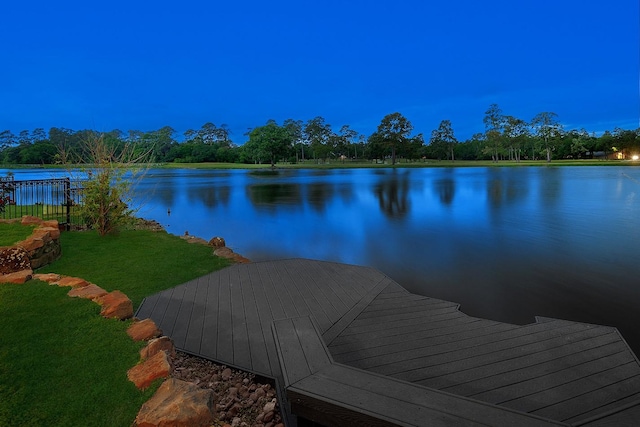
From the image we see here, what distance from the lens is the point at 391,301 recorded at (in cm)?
415

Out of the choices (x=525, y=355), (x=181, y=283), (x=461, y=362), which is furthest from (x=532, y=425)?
(x=181, y=283)

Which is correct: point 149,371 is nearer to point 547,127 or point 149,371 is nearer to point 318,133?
point 547,127

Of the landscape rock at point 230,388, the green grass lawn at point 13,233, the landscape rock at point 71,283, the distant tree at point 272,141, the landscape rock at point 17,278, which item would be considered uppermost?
the distant tree at point 272,141

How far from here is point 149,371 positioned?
2312 mm

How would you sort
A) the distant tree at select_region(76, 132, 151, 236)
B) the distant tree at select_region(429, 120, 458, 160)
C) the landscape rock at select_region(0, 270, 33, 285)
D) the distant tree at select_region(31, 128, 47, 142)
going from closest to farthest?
the landscape rock at select_region(0, 270, 33, 285) → the distant tree at select_region(76, 132, 151, 236) → the distant tree at select_region(429, 120, 458, 160) → the distant tree at select_region(31, 128, 47, 142)

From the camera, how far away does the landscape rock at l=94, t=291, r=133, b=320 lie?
312 cm

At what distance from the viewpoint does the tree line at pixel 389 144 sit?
59.8 m

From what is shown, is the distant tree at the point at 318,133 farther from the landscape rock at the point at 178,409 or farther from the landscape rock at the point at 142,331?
the landscape rock at the point at 178,409

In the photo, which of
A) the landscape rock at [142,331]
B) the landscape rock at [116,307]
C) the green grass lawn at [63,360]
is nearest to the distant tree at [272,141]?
the green grass lawn at [63,360]

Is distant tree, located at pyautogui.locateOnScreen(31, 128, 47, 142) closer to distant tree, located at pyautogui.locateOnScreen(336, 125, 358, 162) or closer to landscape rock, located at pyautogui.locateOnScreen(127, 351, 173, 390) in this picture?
distant tree, located at pyautogui.locateOnScreen(336, 125, 358, 162)

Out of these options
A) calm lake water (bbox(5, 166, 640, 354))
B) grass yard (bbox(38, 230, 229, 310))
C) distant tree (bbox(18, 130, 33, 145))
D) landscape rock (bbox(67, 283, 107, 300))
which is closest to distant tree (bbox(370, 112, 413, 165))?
calm lake water (bbox(5, 166, 640, 354))

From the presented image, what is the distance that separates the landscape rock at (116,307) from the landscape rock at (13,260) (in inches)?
75.9

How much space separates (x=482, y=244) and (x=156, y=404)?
7.50 meters

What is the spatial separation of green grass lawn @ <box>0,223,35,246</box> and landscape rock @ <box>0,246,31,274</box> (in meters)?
0.34
